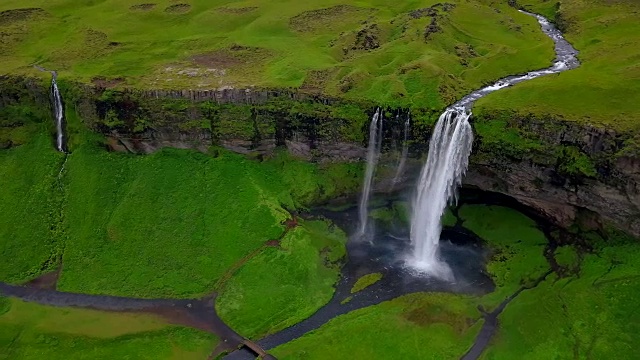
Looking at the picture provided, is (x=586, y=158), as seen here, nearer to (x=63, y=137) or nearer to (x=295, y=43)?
(x=295, y=43)

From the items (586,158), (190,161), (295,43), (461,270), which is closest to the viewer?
(586,158)

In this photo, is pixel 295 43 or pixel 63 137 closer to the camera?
pixel 63 137

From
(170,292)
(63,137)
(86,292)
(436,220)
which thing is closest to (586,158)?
(436,220)

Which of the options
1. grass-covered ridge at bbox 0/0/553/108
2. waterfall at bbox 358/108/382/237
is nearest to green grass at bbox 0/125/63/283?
grass-covered ridge at bbox 0/0/553/108

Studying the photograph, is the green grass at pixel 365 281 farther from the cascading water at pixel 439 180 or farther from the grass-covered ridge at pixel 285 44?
the grass-covered ridge at pixel 285 44

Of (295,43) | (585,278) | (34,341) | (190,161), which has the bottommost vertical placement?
(34,341)

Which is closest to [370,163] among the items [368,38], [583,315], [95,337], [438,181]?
[438,181]

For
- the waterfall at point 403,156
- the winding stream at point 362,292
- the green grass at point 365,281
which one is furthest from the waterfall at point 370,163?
the green grass at point 365,281

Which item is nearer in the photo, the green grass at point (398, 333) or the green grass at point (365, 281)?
the green grass at point (398, 333)
